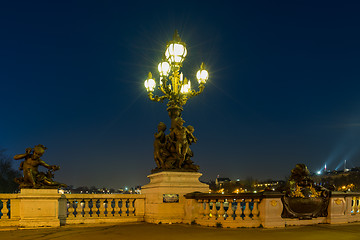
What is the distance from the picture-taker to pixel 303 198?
11930mm

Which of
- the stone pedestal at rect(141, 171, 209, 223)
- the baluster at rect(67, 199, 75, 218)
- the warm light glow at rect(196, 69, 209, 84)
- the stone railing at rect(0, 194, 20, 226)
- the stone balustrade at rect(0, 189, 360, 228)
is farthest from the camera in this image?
the warm light glow at rect(196, 69, 209, 84)

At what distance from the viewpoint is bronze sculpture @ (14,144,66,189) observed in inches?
463

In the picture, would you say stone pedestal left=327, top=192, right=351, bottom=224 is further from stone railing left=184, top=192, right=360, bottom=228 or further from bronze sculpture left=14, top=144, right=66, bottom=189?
bronze sculpture left=14, top=144, right=66, bottom=189

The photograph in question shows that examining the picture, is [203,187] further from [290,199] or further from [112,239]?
[112,239]

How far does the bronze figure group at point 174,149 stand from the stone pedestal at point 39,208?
12.2 ft

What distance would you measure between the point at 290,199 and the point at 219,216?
2343mm

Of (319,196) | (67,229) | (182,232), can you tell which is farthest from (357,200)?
(67,229)

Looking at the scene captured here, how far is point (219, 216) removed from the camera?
11.5 metres

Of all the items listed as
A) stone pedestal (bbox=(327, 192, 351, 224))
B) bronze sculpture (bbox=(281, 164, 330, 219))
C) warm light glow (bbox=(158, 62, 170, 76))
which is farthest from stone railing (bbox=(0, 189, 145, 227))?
stone pedestal (bbox=(327, 192, 351, 224))

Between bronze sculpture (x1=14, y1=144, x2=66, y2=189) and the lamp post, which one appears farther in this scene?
the lamp post

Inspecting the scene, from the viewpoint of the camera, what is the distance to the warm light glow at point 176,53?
531 inches

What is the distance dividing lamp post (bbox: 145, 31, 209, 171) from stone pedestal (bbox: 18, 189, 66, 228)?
3.74 metres

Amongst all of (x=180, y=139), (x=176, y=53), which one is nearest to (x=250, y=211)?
(x=180, y=139)

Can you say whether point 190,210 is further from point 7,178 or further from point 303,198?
point 7,178
